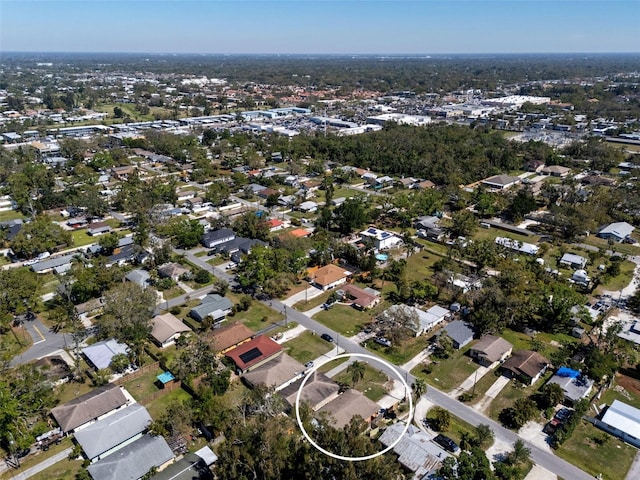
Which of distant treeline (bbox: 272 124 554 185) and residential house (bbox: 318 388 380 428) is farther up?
distant treeline (bbox: 272 124 554 185)

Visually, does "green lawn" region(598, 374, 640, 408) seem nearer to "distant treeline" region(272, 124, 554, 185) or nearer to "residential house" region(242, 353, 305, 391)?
"residential house" region(242, 353, 305, 391)

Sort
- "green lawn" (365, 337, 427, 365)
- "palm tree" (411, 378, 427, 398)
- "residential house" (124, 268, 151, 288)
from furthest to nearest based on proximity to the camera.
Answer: "residential house" (124, 268, 151, 288) < "green lawn" (365, 337, 427, 365) < "palm tree" (411, 378, 427, 398)

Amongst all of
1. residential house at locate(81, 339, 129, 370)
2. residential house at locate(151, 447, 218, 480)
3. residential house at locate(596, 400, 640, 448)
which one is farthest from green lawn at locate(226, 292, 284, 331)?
residential house at locate(596, 400, 640, 448)

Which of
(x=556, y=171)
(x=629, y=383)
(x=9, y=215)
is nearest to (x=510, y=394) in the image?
(x=629, y=383)

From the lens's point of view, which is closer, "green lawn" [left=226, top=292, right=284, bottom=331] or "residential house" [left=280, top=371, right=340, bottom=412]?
"residential house" [left=280, top=371, right=340, bottom=412]

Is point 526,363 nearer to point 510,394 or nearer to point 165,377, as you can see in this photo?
point 510,394

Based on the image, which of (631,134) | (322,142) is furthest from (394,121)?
(631,134)

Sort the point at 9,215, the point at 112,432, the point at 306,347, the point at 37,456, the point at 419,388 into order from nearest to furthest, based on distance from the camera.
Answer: the point at 37,456 → the point at 112,432 → the point at 419,388 → the point at 306,347 → the point at 9,215

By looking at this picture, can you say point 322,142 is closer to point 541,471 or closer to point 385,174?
point 385,174
